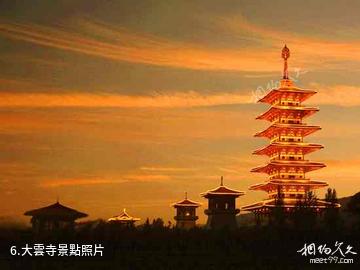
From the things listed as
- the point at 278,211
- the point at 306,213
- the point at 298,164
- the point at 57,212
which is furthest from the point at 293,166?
the point at 57,212

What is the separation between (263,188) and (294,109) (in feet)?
26.2

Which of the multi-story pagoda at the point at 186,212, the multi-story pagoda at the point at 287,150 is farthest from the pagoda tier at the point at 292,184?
the multi-story pagoda at the point at 186,212

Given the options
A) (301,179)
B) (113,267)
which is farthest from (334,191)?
(113,267)

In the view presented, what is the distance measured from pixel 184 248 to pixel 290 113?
31.6m

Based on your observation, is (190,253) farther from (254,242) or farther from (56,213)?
(56,213)

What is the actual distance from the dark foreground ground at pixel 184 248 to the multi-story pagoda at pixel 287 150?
2197 centimetres

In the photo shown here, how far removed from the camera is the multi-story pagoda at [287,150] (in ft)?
192

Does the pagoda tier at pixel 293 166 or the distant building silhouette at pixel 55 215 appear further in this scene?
the pagoda tier at pixel 293 166

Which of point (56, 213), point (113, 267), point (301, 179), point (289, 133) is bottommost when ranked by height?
point (113, 267)

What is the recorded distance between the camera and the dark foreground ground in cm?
2881

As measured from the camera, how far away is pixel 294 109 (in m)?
61.0

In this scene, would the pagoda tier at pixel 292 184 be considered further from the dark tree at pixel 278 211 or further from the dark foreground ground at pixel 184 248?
the dark foreground ground at pixel 184 248

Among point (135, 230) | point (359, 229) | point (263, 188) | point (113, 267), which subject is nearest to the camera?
point (113, 267)

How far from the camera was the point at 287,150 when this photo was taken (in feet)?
198
